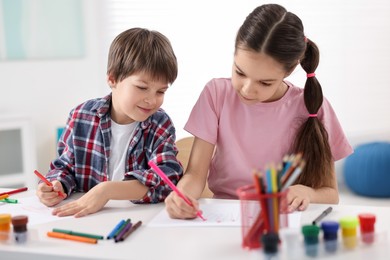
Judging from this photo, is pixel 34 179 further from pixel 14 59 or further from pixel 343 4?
pixel 343 4

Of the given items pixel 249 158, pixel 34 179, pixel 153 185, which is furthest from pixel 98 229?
pixel 34 179

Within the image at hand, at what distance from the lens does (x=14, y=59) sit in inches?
129

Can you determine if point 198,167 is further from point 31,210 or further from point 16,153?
point 16,153

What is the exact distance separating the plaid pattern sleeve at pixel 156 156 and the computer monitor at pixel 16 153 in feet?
5.61

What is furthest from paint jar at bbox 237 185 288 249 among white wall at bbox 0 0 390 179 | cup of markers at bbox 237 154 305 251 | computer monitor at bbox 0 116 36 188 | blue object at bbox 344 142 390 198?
computer monitor at bbox 0 116 36 188

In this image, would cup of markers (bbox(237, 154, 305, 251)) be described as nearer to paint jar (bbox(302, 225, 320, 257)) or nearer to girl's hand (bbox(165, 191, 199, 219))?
paint jar (bbox(302, 225, 320, 257))

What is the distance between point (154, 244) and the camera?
109cm

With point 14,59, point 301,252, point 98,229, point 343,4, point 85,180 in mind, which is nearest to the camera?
point 301,252

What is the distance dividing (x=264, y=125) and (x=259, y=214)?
2.07 ft

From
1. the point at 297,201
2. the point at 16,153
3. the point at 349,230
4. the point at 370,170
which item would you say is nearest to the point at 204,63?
the point at 370,170

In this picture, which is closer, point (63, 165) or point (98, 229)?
point (98, 229)

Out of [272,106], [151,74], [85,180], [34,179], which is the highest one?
[151,74]

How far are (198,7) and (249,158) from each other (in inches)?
70.3

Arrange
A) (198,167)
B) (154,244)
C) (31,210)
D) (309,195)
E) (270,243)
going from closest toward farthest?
(270,243) < (154,244) < (31,210) < (309,195) < (198,167)
